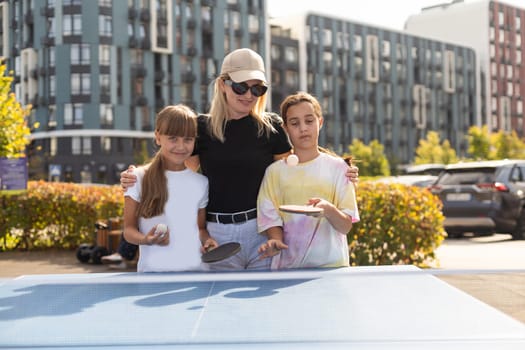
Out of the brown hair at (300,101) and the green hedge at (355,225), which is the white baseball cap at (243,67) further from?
the green hedge at (355,225)

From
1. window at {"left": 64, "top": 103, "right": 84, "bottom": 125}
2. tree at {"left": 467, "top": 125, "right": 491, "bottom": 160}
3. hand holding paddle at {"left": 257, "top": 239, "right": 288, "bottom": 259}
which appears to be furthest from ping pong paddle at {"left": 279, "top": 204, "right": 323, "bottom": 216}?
tree at {"left": 467, "top": 125, "right": 491, "bottom": 160}

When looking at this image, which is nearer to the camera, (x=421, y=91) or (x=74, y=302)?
(x=74, y=302)

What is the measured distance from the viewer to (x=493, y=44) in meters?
104

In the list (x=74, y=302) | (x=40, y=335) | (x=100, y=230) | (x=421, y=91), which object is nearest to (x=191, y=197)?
(x=74, y=302)

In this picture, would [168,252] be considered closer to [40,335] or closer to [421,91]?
[40,335]

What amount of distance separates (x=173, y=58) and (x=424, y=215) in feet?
195

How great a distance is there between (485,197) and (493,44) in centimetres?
9495

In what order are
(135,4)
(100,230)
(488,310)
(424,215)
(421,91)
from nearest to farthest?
(488,310) → (424,215) → (100,230) → (135,4) → (421,91)

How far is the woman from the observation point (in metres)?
3.54

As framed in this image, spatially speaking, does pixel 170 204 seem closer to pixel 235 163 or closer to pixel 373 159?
pixel 235 163

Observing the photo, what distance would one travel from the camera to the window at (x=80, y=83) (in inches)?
2427

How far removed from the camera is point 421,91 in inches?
3570

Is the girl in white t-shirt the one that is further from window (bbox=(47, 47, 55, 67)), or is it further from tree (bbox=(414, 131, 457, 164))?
tree (bbox=(414, 131, 457, 164))

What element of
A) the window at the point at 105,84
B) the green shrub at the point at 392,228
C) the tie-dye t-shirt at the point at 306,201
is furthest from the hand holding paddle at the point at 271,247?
the window at the point at 105,84
